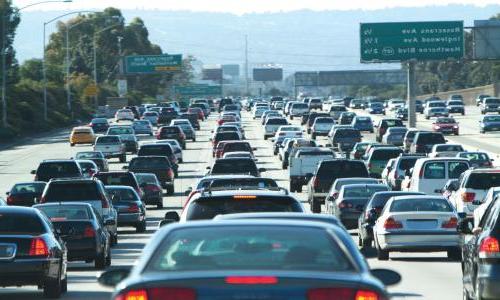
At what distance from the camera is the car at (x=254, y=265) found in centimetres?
831

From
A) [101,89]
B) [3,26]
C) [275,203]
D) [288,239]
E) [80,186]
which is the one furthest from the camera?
[101,89]

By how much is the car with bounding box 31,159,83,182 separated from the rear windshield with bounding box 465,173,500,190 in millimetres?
17185

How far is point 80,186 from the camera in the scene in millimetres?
32625

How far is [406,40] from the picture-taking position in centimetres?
8931

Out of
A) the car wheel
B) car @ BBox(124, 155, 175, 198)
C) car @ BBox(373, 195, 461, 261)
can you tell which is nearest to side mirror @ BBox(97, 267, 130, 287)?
the car wheel

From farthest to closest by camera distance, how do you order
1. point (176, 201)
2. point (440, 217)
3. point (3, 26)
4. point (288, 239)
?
point (3, 26) → point (176, 201) → point (440, 217) → point (288, 239)

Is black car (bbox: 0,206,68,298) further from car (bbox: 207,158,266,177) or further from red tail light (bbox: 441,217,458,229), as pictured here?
car (bbox: 207,158,266,177)

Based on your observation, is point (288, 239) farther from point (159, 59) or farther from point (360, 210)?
point (159, 59)

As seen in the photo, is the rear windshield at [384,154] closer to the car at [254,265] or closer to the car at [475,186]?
the car at [475,186]

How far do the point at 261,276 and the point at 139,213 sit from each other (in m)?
29.4

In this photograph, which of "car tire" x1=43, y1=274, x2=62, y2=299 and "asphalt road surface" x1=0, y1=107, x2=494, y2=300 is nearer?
"car tire" x1=43, y1=274, x2=62, y2=299

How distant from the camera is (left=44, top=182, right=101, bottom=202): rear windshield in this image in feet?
106

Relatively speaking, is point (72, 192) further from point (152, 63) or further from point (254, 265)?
point (152, 63)

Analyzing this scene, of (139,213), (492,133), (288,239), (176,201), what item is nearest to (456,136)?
(492,133)
